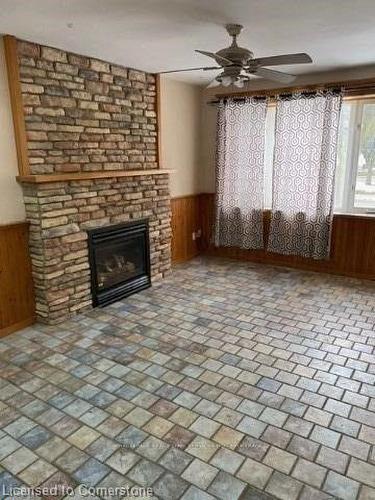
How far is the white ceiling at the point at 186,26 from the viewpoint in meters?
2.30

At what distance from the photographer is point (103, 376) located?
2.65 m

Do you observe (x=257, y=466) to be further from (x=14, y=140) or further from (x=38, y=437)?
(x=14, y=140)

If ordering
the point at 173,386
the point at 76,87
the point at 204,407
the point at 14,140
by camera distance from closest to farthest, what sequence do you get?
1. the point at 204,407
2. the point at 173,386
3. the point at 14,140
4. the point at 76,87

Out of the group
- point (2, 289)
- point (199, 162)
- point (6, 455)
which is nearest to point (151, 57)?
point (199, 162)

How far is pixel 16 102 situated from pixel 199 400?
2.69 m

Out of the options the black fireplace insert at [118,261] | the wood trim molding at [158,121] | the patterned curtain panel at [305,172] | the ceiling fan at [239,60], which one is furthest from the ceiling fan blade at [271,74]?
the black fireplace insert at [118,261]

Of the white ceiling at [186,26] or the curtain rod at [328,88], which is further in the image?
the curtain rod at [328,88]

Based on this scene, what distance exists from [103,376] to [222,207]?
3.23 meters

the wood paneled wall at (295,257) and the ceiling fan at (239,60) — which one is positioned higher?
the ceiling fan at (239,60)

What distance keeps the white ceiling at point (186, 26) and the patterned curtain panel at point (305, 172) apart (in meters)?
0.79

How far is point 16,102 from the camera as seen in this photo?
304cm

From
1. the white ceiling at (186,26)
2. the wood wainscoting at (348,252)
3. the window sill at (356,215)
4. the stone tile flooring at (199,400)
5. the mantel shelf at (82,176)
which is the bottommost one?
the stone tile flooring at (199,400)

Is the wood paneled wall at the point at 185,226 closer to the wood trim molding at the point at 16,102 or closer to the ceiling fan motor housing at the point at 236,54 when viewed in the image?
the wood trim molding at the point at 16,102

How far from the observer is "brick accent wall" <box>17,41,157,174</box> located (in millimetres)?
3170
